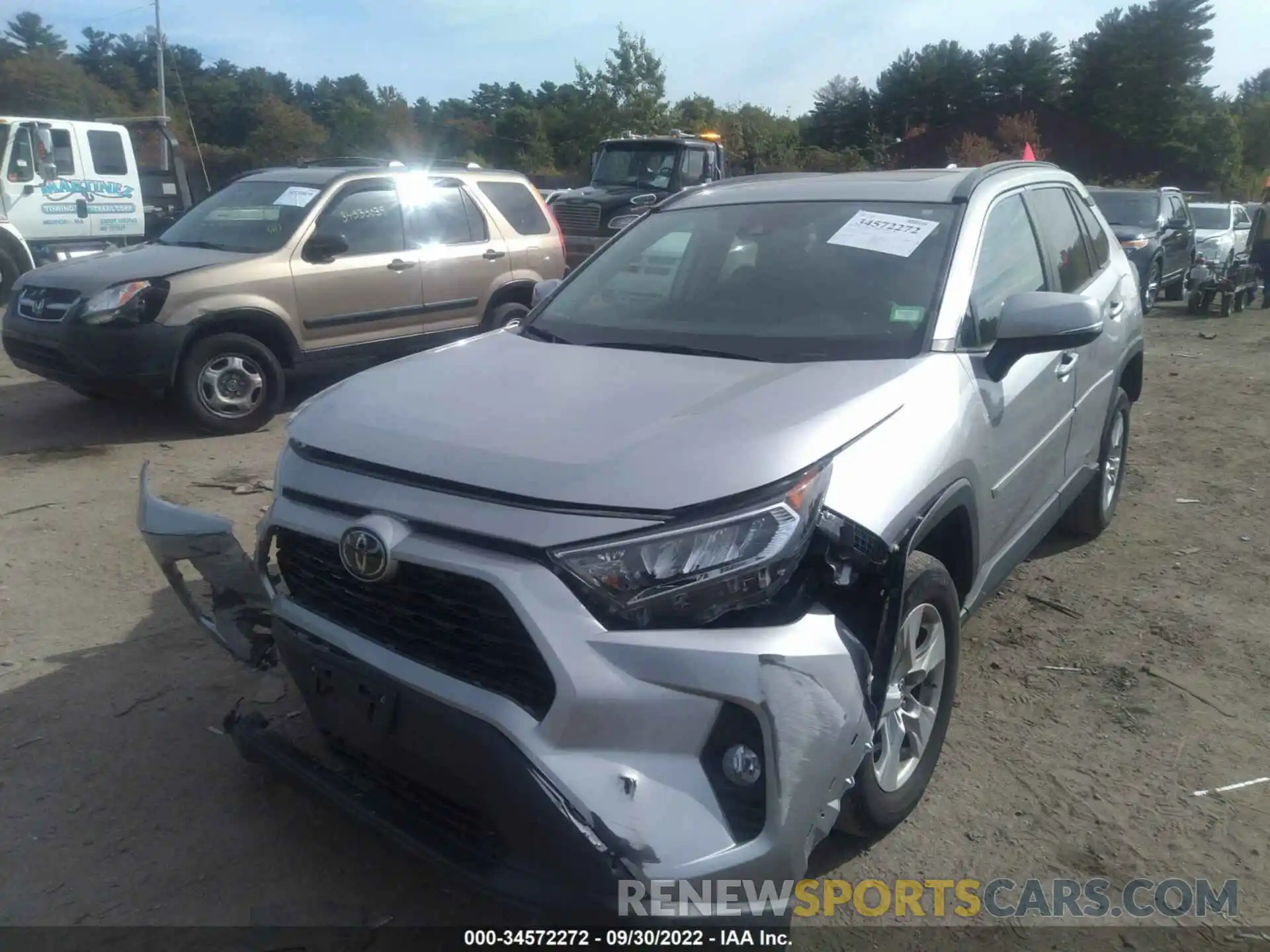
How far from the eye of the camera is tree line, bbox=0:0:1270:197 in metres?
Answer: 45.4

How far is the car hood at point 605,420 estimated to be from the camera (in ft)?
7.43

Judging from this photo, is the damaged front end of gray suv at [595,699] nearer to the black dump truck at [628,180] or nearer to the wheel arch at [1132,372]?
the wheel arch at [1132,372]

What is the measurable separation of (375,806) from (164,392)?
5383mm

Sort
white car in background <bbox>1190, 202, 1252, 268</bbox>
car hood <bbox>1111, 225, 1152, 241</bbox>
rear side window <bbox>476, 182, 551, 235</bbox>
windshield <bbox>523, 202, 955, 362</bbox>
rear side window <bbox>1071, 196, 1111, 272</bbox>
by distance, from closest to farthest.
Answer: windshield <bbox>523, 202, 955, 362</bbox> → rear side window <bbox>1071, 196, 1111, 272</bbox> → rear side window <bbox>476, 182, 551, 235</bbox> → car hood <bbox>1111, 225, 1152, 241</bbox> → white car in background <bbox>1190, 202, 1252, 268</bbox>

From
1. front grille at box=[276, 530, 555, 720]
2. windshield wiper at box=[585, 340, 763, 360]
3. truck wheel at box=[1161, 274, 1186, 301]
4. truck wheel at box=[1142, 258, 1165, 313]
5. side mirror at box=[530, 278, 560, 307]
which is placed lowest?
truck wheel at box=[1161, 274, 1186, 301]

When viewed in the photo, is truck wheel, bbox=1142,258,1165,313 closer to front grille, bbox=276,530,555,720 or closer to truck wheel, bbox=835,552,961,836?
truck wheel, bbox=835,552,961,836

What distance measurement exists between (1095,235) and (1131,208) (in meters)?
12.2

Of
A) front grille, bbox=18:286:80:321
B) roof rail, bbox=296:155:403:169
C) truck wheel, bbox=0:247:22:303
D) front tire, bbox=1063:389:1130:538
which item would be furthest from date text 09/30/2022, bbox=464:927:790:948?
truck wheel, bbox=0:247:22:303

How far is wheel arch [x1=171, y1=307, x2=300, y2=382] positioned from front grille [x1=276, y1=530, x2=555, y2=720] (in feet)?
16.1

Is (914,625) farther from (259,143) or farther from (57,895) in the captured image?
(259,143)

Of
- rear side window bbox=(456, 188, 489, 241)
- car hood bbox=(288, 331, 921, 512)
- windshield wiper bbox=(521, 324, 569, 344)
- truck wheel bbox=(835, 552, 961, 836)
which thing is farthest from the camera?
rear side window bbox=(456, 188, 489, 241)

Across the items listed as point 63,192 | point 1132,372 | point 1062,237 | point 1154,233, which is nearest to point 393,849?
point 1062,237

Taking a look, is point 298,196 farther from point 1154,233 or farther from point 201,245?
point 1154,233

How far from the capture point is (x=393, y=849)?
8.98ft
